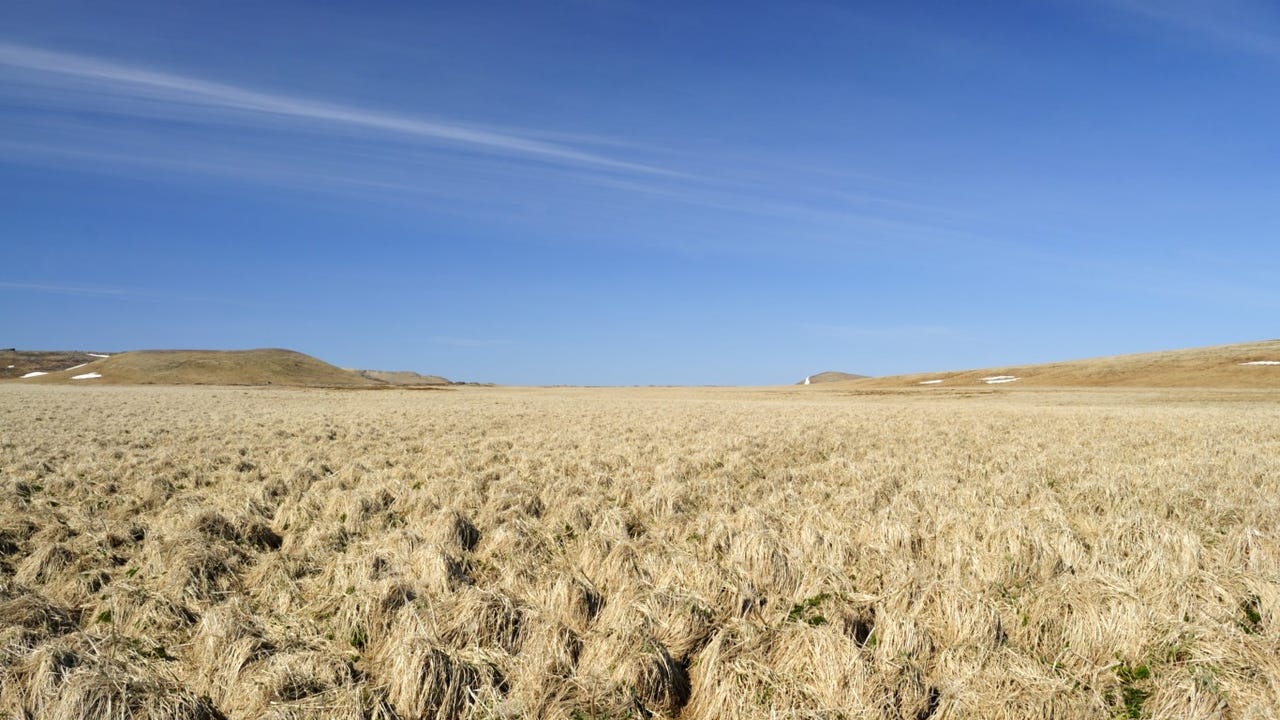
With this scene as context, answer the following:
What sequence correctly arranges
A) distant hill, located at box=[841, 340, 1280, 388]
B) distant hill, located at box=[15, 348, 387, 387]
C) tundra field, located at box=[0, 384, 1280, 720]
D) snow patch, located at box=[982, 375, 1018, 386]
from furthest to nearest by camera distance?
distant hill, located at box=[15, 348, 387, 387] < snow patch, located at box=[982, 375, 1018, 386] < distant hill, located at box=[841, 340, 1280, 388] < tundra field, located at box=[0, 384, 1280, 720]

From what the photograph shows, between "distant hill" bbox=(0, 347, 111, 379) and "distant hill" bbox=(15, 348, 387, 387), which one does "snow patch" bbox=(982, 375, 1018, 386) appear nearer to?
"distant hill" bbox=(15, 348, 387, 387)

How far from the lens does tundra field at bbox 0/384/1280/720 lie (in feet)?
17.6

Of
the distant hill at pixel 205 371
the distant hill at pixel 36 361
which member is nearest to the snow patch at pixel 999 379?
the distant hill at pixel 205 371

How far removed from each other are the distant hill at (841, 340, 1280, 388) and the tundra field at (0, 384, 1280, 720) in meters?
68.7

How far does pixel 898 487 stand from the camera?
13.3m

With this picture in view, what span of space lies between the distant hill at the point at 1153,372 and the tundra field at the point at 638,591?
6869cm

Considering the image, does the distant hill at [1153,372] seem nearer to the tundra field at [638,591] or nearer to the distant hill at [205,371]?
the tundra field at [638,591]

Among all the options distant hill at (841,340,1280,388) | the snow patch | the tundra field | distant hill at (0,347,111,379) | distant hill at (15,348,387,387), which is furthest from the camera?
distant hill at (0,347,111,379)

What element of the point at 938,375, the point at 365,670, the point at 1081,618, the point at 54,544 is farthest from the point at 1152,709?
the point at 938,375

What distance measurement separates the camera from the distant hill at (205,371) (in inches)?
4537

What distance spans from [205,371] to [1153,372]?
14644 cm

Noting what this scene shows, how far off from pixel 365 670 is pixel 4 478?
39.4ft

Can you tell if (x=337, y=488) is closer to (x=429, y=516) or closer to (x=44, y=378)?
(x=429, y=516)

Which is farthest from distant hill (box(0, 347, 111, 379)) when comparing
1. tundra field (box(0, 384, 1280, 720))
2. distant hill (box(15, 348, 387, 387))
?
tundra field (box(0, 384, 1280, 720))
